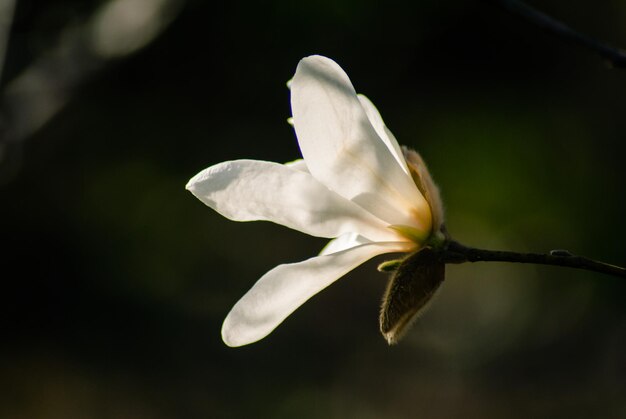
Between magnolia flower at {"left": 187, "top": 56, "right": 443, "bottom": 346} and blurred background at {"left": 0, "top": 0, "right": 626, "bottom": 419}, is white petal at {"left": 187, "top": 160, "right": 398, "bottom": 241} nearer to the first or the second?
magnolia flower at {"left": 187, "top": 56, "right": 443, "bottom": 346}

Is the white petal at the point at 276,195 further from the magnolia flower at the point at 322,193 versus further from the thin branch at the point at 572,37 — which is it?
the thin branch at the point at 572,37

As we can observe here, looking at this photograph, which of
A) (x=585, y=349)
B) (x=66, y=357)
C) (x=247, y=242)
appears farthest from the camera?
(x=247, y=242)

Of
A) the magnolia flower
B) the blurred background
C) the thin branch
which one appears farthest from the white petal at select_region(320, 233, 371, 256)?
the blurred background

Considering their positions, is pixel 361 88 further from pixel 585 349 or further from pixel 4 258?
pixel 4 258

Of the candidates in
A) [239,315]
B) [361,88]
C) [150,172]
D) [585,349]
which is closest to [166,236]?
[150,172]

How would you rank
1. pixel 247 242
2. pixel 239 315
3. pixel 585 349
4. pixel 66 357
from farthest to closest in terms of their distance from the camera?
1. pixel 247 242
2. pixel 66 357
3. pixel 585 349
4. pixel 239 315
